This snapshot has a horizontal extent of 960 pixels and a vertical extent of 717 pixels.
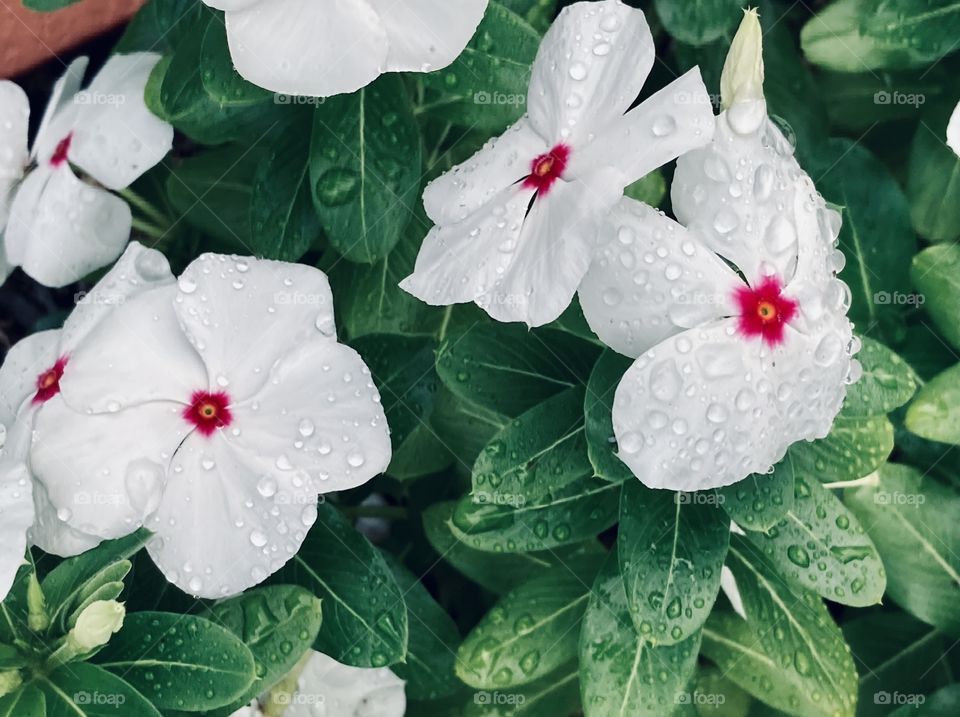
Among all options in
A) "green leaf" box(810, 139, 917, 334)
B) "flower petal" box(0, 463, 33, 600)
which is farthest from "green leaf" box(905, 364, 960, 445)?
"flower petal" box(0, 463, 33, 600)

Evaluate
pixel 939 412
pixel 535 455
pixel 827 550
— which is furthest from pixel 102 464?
pixel 939 412

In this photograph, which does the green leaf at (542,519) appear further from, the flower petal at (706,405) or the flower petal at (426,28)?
the flower petal at (426,28)

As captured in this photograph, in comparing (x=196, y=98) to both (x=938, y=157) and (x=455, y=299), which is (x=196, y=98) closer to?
(x=455, y=299)

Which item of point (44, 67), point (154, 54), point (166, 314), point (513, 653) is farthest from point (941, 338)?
point (44, 67)

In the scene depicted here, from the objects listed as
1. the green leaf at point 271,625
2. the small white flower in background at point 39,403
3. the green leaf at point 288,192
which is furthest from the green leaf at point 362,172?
the green leaf at point 271,625

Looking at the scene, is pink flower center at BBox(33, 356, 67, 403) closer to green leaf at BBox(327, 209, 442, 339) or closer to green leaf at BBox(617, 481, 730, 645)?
green leaf at BBox(327, 209, 442, 339)

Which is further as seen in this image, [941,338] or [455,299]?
[941,338]

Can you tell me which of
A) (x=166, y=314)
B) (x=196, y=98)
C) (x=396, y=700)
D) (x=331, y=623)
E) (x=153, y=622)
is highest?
(x=196, y=98)

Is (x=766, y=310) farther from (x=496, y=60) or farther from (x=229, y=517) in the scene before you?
(x=229, y=517)
